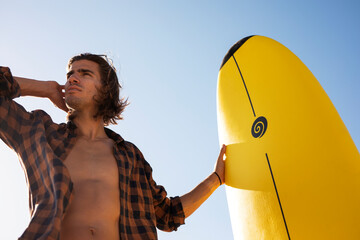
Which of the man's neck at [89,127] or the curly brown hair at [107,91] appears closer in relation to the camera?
the man's neck at [89,127]

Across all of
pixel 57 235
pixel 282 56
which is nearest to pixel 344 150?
pixel 282 56

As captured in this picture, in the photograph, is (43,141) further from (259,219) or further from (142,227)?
(259,219)

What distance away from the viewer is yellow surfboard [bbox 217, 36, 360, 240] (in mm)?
1580

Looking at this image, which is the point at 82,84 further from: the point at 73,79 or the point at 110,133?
the point at 110,133

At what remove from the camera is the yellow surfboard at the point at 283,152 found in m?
1.58

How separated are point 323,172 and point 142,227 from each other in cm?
90

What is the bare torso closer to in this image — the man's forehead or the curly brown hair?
the curly brown hair

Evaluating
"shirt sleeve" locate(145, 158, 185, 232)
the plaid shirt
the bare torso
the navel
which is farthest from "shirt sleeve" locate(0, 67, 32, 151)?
"shirt sleeve" locate(145, 158, 185, 232)

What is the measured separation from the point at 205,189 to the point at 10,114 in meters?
1.14

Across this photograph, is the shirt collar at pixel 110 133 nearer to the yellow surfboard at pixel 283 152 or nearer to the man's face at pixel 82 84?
the man's face at pixel 82 84

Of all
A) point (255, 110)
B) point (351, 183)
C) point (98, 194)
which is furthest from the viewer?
point (255, 110)

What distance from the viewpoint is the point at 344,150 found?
5.55 ft

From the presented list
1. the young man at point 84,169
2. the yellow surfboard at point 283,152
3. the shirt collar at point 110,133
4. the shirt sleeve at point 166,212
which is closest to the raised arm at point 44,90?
the young man at point 84,169

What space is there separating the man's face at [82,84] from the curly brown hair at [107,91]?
0.13 ft
